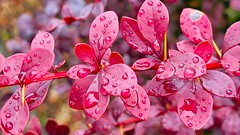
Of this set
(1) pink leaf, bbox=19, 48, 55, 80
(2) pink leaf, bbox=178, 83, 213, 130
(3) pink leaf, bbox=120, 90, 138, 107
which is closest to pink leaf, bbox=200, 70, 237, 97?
(2) pink leaf, bbox=178, 83, 213, 130

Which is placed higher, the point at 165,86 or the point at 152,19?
the point at 152,19

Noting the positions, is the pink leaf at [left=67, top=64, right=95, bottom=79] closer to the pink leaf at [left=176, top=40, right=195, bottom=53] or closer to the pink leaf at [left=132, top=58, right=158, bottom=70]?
the pink leaf at [left=132, top=58, right=158, bottom=70]

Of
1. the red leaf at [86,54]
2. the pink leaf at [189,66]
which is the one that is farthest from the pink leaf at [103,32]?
the pink leaf at [189,66]

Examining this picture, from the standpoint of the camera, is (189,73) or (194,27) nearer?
(189,73)

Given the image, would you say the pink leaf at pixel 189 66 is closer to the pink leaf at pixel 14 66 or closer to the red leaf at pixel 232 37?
the red leaf at pixel 232 37

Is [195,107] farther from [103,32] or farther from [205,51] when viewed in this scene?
[103,32]

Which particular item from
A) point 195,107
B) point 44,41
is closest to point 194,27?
point 195,107
